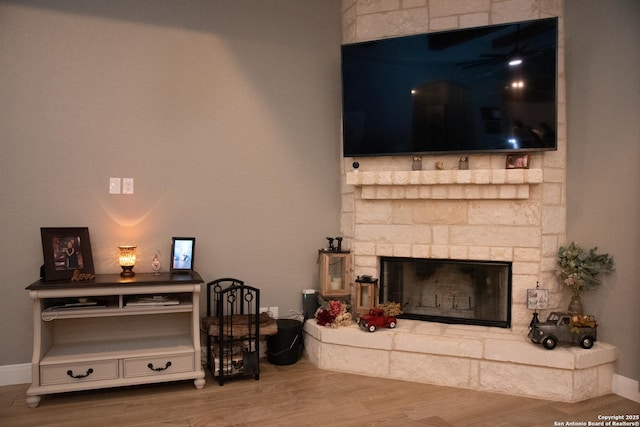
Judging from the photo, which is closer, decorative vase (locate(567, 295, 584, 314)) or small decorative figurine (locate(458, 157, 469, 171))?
decorative vase (locate(567, 295, 584, 314))

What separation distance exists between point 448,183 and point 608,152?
3.35 feet

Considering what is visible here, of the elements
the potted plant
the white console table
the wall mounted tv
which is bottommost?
the white console table

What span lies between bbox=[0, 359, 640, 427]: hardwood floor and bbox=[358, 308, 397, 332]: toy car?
1.20 ft

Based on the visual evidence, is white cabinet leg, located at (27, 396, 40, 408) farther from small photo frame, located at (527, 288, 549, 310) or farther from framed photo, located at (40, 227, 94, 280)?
small photo frame, located at (527, 288, 549, 310)

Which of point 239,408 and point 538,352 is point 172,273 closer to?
point 239,408

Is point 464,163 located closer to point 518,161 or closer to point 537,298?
point 518,161

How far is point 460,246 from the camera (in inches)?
129

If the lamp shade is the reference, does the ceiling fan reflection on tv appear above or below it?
above

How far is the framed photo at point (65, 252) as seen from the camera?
278 centimetres

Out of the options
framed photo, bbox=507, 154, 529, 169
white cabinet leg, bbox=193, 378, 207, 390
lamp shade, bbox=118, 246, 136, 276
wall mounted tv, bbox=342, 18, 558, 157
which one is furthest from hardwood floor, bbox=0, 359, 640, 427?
wall mounted tv, bbox=342, 18, 558, 157

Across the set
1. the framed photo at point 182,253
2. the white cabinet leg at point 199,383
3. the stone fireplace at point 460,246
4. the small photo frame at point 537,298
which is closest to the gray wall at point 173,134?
the framed photo at point 182,253

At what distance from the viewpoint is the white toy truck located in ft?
9.21

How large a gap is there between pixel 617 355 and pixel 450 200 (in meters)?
1.44

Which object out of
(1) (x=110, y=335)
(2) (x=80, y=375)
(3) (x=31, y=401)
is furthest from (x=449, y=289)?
(3) (x=31, y=401)
